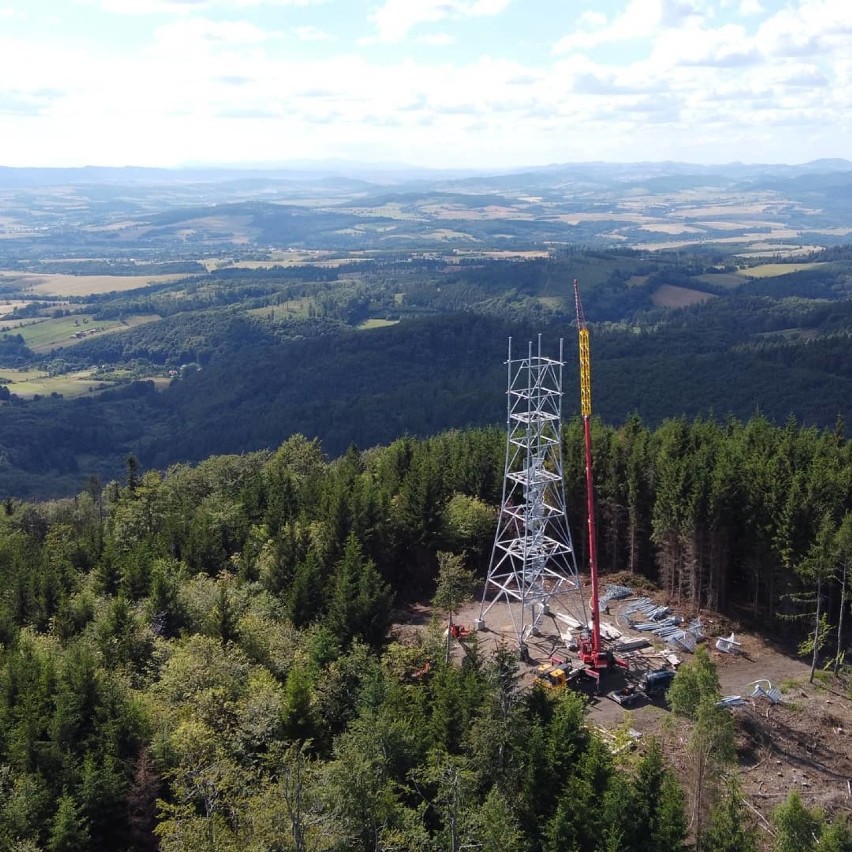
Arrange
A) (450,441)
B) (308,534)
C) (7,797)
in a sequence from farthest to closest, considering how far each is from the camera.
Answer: (450,441)
(308,534)
(7,797)

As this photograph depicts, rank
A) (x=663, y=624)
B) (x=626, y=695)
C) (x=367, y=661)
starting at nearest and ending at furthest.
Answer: (x=367, y=661) → (x=626, y=695) → (x=663, y=624)

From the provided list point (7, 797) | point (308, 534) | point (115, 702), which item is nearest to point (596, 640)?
point (308, 534)

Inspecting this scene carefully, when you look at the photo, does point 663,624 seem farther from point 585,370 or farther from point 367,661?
point 367,661

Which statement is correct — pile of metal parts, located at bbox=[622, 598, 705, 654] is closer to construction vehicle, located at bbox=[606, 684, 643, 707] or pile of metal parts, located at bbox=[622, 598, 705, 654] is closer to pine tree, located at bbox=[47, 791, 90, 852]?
construction vehicle, located at bbox=[606, 684, 643, 707]

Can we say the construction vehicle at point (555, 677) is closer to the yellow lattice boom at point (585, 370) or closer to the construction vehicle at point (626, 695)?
the construction vehicle at point (626, 695)

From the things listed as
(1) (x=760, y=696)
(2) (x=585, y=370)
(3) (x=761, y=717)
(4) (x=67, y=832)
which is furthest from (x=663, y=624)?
(4) (x=67, y=832)

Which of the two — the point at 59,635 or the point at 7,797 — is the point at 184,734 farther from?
the point at 59,635
